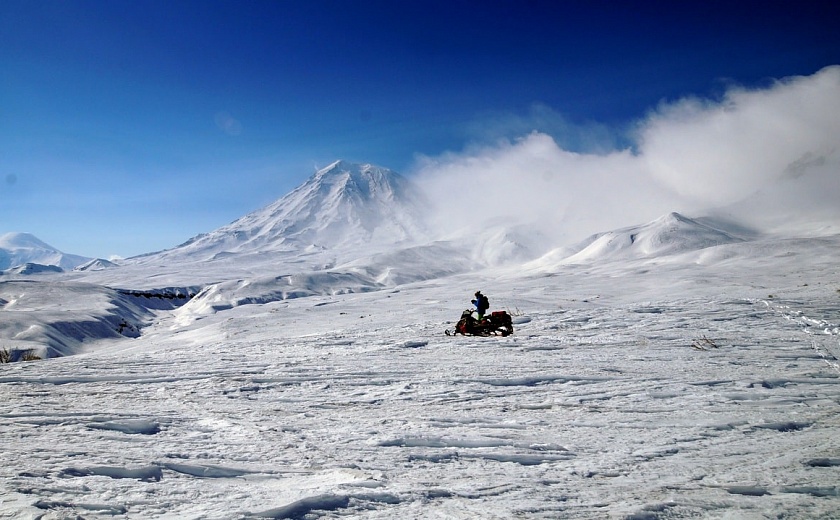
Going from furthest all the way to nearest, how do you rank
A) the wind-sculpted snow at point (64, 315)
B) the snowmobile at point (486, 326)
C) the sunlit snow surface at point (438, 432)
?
the wind-sculpted snow at point (64, 315) → the snowmobile at point (486, 326) → the sunlit snow surface at point (438, 432)

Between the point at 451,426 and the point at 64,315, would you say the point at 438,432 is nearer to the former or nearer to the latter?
the point at 451,426

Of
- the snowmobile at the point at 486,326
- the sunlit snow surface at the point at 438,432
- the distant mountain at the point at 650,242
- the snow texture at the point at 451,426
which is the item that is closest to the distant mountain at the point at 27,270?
the distant mountain at the point at 650,242

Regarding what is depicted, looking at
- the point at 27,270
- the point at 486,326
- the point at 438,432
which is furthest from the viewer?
the point at 27,270

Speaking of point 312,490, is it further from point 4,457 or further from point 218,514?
point 4,457

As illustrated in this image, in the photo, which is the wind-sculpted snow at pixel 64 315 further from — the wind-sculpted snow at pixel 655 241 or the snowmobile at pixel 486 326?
the wind-sculpted snow at pixel 655 241

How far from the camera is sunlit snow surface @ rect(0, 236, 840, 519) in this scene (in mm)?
3051

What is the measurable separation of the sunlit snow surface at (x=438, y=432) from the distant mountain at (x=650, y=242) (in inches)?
2333

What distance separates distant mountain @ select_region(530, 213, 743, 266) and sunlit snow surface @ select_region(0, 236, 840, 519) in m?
59.3

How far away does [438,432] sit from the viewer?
174 inches

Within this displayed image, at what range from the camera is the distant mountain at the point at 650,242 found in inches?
2522

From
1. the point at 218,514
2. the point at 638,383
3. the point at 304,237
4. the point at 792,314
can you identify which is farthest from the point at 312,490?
the point at 304,237

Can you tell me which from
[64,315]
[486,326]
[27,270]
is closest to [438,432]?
[486,326]

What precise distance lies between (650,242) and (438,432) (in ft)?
235

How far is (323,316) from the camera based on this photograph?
20.7m
